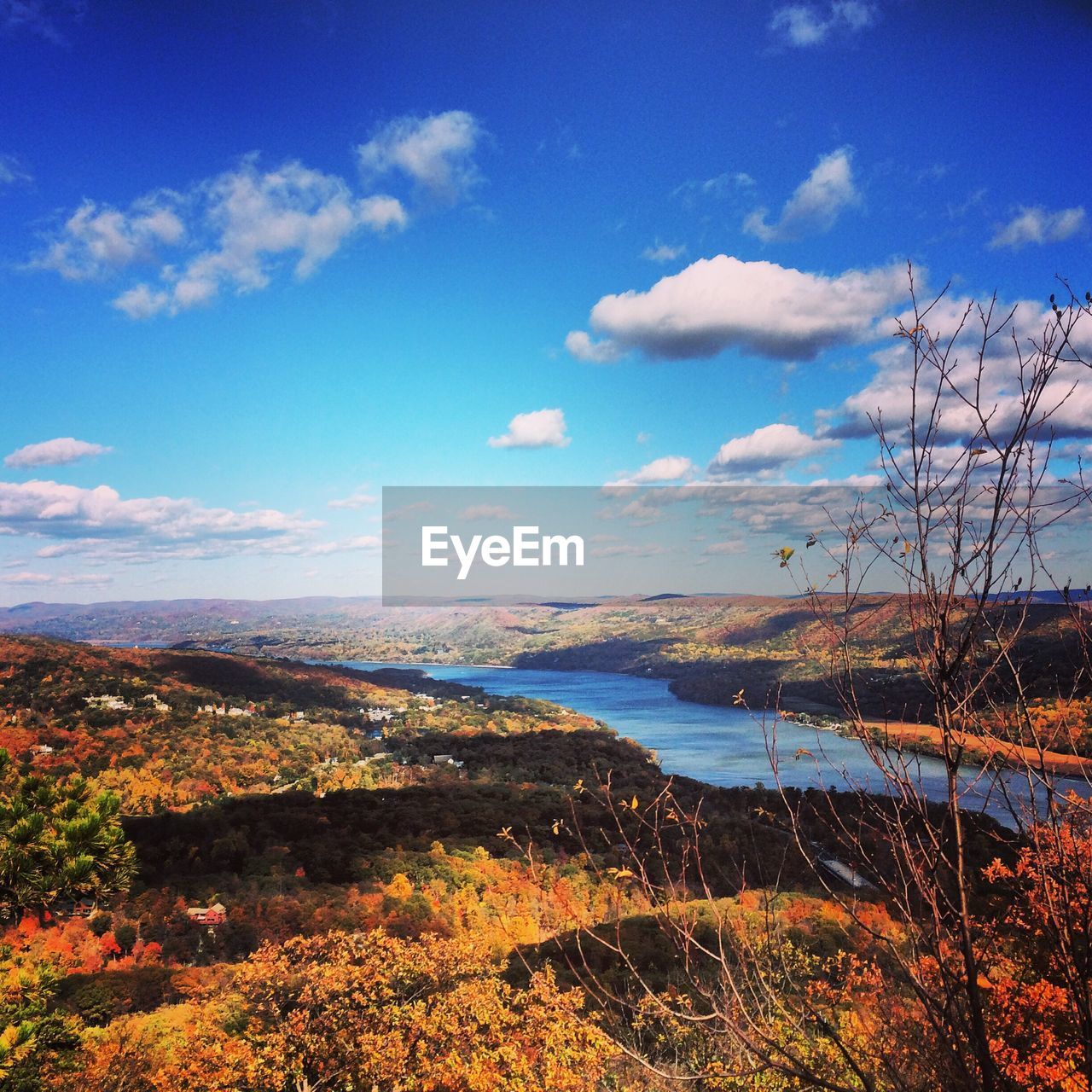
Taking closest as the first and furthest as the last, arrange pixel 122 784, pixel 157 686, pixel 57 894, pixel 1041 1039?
pixel 57 894
pixel 1041 1039
pixel 122 784
pixel 157 686

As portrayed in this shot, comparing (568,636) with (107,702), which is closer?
(107,702)

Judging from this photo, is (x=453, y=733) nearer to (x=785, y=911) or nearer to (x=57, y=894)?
(x=785, y=911)

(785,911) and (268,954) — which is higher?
(268,954)

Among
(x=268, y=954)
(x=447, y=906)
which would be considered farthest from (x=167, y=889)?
(x=268, y=954)

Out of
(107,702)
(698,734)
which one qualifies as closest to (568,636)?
(698,734)

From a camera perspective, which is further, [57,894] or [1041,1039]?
[1041,1039]

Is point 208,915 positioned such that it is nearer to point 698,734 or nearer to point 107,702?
point 107,702

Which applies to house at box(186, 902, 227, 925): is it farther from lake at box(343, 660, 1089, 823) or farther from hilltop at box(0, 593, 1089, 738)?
hilltop at box(0, 593, 1089, 738)
